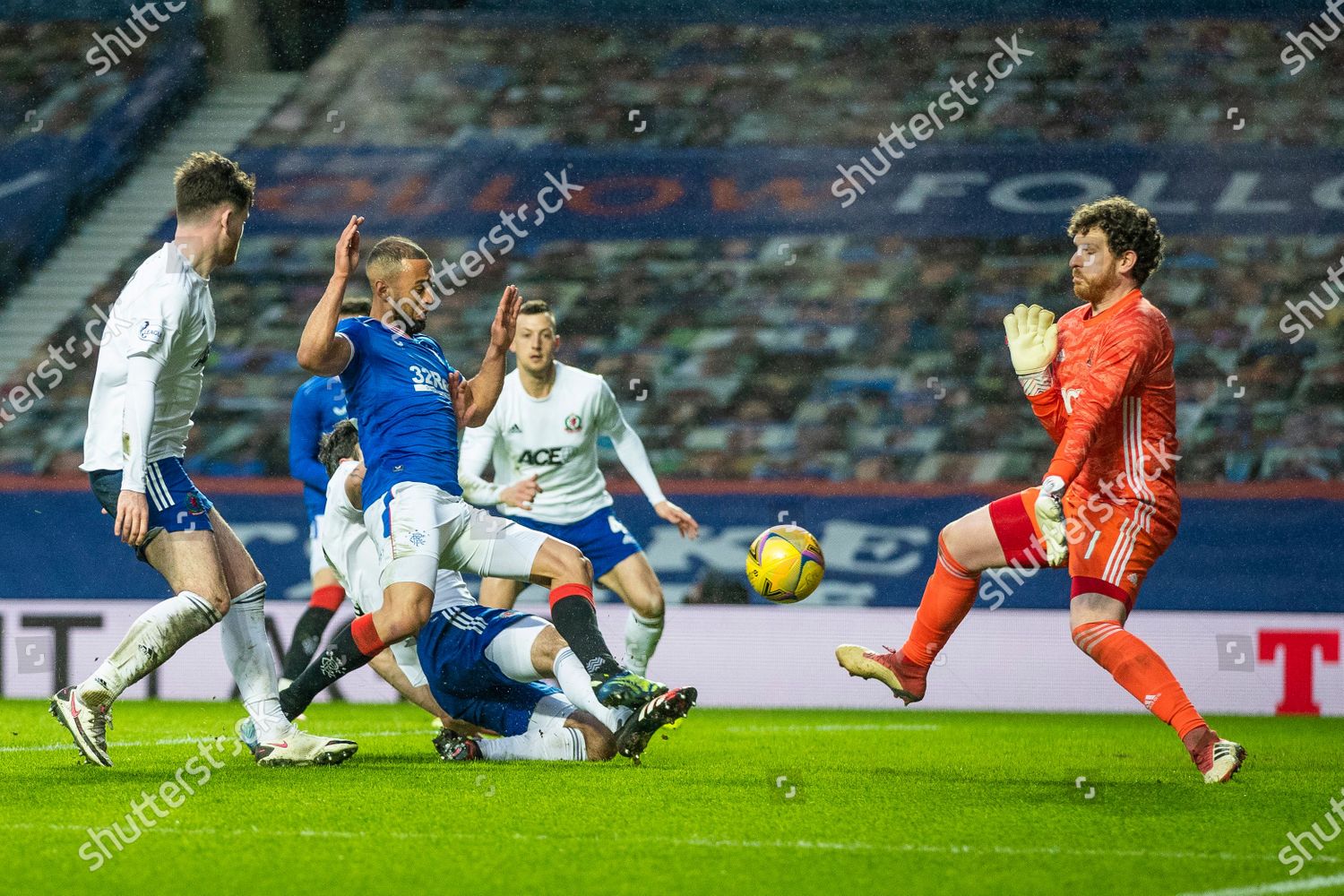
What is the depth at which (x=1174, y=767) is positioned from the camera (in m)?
6.27

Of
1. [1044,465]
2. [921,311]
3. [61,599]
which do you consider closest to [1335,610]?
[1044,465]

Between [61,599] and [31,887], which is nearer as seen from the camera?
[31,887]

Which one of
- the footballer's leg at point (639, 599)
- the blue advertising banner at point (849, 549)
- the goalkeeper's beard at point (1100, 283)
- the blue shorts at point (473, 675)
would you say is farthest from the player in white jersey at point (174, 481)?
the blue advertising banner at point (849, 549)

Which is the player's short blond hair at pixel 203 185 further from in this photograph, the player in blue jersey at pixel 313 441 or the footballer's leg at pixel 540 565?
the player in blue jersey at pixel 313 441

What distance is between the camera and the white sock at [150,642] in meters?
5.57

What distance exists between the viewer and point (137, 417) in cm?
541

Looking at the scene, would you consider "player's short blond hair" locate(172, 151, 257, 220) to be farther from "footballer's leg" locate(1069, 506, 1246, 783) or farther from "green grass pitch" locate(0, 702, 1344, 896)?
"footballer's leg" locate(1069, 506, 1246, 783)

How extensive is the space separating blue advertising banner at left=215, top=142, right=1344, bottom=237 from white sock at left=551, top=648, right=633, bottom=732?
10258 millimetres

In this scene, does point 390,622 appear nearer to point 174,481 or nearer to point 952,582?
point 174,481

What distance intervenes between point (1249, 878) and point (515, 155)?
1403 cm

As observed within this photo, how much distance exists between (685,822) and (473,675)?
1.82 m

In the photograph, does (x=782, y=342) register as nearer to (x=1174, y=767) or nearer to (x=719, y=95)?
(x=719, y=95)

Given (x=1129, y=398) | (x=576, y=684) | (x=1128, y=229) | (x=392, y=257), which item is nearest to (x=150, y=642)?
(x=576, y=684)

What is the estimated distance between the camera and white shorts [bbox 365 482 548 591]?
5777mm
